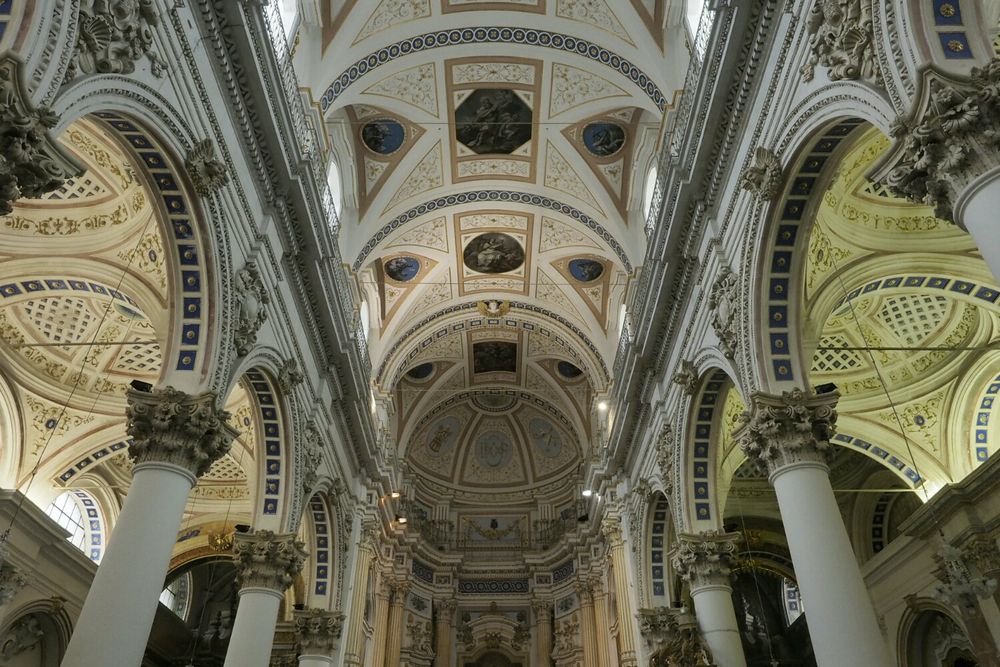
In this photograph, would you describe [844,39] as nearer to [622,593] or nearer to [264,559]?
[264,559]

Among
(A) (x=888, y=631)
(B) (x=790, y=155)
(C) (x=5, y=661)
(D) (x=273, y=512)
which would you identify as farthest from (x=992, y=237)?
(C) (x=5, y=661)

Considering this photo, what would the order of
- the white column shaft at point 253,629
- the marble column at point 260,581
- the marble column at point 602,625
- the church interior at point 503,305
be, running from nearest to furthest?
the church interior at point 503,305 < the white column shaft at point 253,629 < the marble column at point 260,581 < the marble column at point 602,625

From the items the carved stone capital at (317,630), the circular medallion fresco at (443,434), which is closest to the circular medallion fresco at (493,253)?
the circular medallion fresco at (443,434)

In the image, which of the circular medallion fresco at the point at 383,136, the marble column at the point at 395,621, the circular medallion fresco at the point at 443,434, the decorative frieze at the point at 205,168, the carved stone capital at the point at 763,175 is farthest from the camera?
the circular medallion fresco at the point at 443,434

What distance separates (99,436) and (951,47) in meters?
16.4

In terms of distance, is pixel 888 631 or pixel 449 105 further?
pixel 449 105

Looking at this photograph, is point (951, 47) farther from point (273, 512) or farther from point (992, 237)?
point (273, 512)

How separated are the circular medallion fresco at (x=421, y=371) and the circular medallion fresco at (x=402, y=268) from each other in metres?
5.66

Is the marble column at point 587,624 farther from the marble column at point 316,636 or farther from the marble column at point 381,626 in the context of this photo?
the marble column at point 316,636

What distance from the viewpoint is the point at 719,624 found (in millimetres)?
12203

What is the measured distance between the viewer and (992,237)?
5.17 meters

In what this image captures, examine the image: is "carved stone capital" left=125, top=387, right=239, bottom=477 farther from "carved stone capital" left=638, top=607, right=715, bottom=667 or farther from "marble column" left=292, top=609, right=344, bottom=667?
"carved stone capital" left=638, top=607, right=715, bottom=667

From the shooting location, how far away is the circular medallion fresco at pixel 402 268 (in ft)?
69.6

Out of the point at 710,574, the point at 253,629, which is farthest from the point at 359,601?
the point at 710,574
